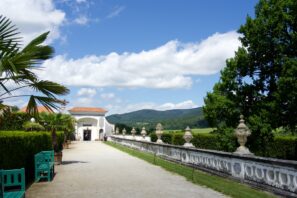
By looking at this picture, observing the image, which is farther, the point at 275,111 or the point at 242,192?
the point at 275,111

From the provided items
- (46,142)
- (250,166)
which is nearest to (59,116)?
(46,142)

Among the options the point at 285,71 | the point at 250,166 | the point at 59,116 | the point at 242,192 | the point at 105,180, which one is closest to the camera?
the point at 242,192

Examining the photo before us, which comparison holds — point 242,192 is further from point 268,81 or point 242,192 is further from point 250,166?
point 268,81

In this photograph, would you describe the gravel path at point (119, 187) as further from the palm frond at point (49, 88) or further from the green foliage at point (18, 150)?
the palm frond at point (49, 88)

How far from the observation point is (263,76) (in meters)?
20.1

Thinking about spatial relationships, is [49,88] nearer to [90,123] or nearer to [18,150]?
[18,150]

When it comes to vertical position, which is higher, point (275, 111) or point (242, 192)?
point (275, 111)

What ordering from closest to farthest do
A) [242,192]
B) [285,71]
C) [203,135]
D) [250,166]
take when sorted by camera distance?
1. [242,192]
2. [250,166]
3. [285,71]
4. [203,135]

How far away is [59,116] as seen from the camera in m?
25.0


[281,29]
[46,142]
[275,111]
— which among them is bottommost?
[46,142]

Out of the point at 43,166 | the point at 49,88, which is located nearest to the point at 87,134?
the point at 43,166

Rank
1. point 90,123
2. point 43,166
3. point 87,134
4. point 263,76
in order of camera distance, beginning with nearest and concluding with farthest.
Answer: point 43,166
point 263,76
point 87,134
point 90,123

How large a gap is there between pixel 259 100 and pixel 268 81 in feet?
3.20

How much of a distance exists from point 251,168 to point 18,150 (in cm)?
620
